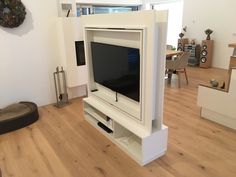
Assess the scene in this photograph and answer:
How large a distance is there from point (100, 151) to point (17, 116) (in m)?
1.50

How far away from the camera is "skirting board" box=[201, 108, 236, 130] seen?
2904mm

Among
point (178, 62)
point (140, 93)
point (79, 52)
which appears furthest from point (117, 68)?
point (178, 62)

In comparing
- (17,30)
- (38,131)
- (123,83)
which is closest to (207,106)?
(123,83)

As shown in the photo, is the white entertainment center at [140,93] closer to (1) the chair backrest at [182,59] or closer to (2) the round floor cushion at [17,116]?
(2) the round floor cushion at [17,116]

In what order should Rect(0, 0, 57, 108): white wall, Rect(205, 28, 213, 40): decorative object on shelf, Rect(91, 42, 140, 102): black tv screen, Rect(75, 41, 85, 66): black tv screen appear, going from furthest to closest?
Rect(205, 28, 213, 40): decorative object on shelf
Rect(75, 41, 85, 66): black tv screen
Rect(0, 0, 57, 108): white wall
Rect(91, 42, 140, 102): black tv screen

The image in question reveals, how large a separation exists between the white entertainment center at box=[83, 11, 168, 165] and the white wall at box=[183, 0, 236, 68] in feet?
15.4

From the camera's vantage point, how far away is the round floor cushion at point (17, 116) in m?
2.99

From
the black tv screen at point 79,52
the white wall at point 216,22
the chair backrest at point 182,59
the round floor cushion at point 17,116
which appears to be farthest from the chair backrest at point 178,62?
the round floor cushion at point 17,116

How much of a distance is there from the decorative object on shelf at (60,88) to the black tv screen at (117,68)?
3.52 ft

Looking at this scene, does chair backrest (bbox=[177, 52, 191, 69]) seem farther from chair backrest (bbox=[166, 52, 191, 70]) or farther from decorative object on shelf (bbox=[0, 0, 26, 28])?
decorative object on shelf (bbox=[0, 0, 26, 28])

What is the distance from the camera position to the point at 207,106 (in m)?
3.13

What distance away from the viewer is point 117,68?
2.62 metres

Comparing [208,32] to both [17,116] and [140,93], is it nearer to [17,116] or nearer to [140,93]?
[140,93]

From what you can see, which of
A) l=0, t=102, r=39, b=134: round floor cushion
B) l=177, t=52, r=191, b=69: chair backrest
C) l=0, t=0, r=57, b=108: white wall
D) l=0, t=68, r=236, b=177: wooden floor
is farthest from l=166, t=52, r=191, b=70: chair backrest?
l=0, t=102, r=39, b=134: round floor cushion
